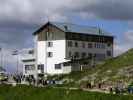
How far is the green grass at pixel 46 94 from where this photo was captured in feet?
200

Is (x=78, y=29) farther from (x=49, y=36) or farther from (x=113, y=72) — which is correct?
(x=113, y=72)

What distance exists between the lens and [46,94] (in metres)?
75.5

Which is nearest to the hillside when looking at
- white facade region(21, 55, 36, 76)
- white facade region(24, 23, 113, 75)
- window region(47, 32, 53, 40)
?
white facade region(24, 23, 113, 75)

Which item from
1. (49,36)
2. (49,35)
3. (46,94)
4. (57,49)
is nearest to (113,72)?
(46,94)

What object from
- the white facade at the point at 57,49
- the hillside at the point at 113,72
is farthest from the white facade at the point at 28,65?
the hillside at the point at 113,72

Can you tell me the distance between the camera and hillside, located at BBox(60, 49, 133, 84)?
96.8m

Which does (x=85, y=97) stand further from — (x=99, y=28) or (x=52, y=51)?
(x=99, y=28)

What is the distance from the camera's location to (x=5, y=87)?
95.4m

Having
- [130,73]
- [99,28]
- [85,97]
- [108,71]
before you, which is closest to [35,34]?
[99,28]

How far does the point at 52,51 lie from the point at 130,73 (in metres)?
44.7

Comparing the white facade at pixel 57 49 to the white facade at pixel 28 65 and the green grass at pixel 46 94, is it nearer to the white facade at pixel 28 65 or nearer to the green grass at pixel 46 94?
the white facade at pixel 28 65

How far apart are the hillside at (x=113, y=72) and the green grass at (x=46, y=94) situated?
16747mm

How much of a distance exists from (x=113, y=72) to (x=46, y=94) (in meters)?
30.2

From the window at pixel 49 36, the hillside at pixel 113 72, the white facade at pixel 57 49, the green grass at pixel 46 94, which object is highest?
the window at pixel 49 36
